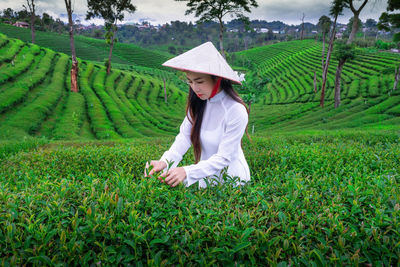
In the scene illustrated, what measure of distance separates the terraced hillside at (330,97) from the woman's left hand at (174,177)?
12315 millimetres

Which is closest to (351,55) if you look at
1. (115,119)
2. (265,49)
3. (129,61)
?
(115,119)

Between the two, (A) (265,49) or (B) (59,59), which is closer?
(B) (59,59)

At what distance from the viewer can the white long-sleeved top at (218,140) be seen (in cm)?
191

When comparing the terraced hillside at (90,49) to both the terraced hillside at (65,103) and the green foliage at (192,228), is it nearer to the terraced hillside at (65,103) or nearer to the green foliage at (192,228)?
the terraced hillside at (65,103)

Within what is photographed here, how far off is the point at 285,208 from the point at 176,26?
120612 mm

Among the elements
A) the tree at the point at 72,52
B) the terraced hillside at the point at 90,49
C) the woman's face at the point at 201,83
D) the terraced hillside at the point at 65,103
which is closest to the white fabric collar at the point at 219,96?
the woman's face at the point at 201,83

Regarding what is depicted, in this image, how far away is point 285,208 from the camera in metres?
1.53

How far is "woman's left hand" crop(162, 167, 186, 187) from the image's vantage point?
172cm

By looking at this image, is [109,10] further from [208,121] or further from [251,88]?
[208,121]

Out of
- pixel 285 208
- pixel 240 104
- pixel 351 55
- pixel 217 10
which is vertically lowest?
pixel 285 208

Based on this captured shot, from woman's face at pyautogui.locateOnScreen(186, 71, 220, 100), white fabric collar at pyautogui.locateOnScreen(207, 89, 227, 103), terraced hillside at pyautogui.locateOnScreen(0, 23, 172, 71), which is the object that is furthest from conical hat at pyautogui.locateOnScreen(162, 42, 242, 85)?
terraced hillside at pyautogui.locateOnScreen(0, 23, 172, 71)

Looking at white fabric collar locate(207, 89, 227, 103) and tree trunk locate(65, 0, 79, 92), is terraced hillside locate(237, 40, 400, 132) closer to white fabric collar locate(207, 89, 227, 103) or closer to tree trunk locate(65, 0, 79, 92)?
white fabric collar locate(207, 89, 227, 103)

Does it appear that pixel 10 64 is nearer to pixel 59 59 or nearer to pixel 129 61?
pixel 59 59

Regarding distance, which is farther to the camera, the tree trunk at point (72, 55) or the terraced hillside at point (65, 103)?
the tree trunk at point (72, 55)
